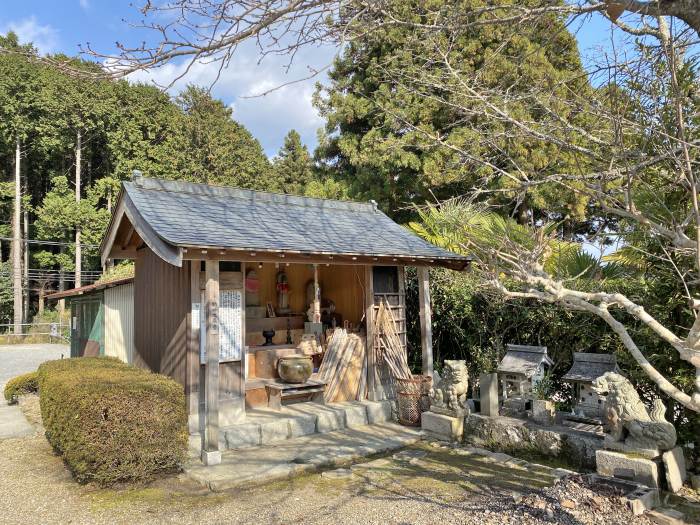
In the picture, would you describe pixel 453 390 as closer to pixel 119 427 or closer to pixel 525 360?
pixel 525 360

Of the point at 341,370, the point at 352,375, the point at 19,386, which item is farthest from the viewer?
the point at 19,386

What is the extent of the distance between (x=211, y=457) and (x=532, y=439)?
3.91 m

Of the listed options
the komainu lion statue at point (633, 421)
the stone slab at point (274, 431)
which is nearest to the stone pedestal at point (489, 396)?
the komainu lion statue at point (633, 421)

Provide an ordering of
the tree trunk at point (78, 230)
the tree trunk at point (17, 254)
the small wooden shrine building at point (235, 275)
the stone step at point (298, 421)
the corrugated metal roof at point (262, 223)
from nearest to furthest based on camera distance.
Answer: the small wooden shrine building at point (235, 275) < the corrugated metal roof at point (262, 223) < the stone step at point (298, 421) < the tree trunk at point (17, 254) < the tree trunk at point (78, 230)

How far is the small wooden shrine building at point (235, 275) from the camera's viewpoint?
6.13 m

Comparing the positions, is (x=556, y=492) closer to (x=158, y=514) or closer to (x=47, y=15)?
(x=158, y=514)

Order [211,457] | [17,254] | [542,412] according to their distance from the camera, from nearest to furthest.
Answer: [211,457]
[542,412]
[17,254]

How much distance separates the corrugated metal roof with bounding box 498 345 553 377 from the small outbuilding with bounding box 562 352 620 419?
1.75 ft

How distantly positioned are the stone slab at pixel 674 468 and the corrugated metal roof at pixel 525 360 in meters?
1.98

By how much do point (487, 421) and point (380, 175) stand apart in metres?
10.2

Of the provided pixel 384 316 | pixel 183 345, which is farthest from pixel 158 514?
pixel 384 316

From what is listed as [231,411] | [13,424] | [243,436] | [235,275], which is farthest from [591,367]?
[13,424]

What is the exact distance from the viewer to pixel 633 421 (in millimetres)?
4656

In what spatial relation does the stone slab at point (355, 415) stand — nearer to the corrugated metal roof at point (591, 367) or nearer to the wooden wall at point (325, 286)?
the wooden wall at point (325, 286)
